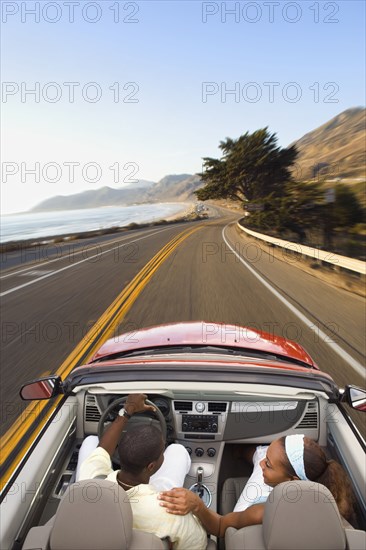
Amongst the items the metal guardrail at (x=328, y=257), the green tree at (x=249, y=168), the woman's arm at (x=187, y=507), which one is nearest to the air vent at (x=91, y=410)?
the woman's arm at (x=187, y=507)

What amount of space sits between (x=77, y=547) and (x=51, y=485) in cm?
122

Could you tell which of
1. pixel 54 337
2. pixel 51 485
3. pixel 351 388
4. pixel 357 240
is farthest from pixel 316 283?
pixel 51 485

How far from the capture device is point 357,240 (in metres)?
15.2

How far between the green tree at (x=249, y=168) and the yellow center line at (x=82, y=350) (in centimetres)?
3505

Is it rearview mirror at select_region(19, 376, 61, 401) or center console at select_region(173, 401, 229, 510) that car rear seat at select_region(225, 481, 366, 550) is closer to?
center console at select_region(173, 401, 229, 510)

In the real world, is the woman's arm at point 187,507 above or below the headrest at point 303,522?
below

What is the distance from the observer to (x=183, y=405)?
3.12 meters

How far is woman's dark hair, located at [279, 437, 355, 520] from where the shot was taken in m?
2.00

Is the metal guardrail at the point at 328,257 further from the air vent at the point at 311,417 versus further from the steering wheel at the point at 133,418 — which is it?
the steering wheel at the point at 133,418

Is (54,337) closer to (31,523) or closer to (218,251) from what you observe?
(31,523)

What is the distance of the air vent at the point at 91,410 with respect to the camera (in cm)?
315

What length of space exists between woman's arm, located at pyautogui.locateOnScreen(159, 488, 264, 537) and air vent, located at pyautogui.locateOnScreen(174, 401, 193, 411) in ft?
3.38

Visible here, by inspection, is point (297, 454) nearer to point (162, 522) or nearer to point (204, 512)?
point (204, 512)

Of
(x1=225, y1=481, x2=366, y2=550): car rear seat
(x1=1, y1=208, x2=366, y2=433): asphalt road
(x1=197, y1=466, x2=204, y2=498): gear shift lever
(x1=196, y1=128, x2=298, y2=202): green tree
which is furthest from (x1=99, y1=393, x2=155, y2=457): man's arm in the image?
(x1=196, y1=128, x2=298, y2=202): green tree
